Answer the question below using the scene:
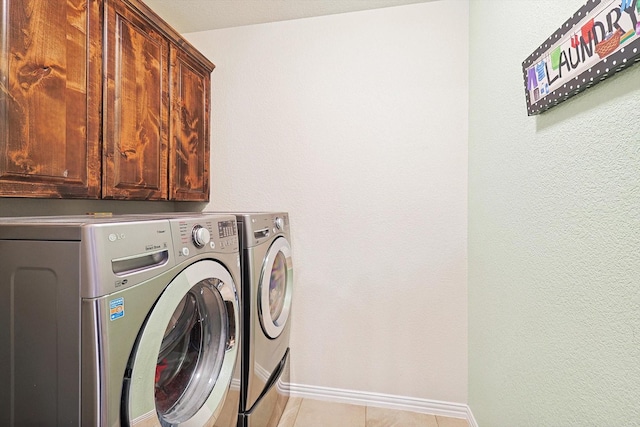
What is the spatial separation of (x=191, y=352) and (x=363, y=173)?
54.9 inches

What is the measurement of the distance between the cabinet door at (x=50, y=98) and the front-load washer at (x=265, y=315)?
688 mm

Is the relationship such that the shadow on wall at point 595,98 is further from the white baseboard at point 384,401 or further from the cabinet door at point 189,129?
the cabinet door at point 189,129

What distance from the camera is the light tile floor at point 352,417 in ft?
6.10

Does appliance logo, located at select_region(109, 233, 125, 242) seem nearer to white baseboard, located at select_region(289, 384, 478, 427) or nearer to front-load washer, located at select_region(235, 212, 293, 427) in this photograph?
front-load washer, located at select_region(235, 212, 293, 427)

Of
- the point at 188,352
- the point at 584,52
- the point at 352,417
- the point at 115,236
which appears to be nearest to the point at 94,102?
the point at 115,236

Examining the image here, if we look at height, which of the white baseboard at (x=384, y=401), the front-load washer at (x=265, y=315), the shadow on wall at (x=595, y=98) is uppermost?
→ the shadow on wall at (x=595, y=98)

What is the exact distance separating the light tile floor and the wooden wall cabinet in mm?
1522

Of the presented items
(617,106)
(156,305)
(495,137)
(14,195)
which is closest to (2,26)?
(14,195)

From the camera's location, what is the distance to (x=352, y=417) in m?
1.92

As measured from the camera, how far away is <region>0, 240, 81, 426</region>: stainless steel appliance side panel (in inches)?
29.9

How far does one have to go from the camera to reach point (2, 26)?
3.24 ft

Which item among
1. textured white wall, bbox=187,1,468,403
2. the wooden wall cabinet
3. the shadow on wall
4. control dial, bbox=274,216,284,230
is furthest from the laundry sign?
the wooden wall cabinet

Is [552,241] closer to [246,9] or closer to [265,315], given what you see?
[265,315]

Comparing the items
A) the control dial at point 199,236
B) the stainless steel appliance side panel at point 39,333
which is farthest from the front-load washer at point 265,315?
the stainless steel appliance side panel at point 39,333
